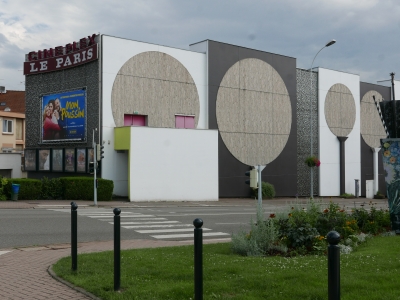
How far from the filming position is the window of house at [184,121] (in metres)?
34.5

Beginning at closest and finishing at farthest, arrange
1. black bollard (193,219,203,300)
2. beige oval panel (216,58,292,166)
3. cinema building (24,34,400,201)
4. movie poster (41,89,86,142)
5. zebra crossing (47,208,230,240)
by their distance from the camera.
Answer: black bollard (193,219,203,300)
zebra crossing (47,208,230,240)
cinema building (24,34,400,201)
movie poster (41,89,86,142)
beige oval panel (216,58,292,166)

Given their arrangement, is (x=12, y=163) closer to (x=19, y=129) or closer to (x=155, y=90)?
(x=155, y=90)

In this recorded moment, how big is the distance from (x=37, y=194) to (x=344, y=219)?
21.6 metres

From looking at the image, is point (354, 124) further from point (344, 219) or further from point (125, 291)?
point (125, 291)

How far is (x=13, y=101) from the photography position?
69188mm

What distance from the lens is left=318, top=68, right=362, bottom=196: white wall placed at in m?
44.1

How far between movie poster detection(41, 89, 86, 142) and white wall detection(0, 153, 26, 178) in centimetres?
576

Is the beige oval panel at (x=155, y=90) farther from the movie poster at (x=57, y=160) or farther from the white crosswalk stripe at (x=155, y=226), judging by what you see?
the white crosswalk stripe at (x=155, y=226)

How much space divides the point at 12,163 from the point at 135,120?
12.2m

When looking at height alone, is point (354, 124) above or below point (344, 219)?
above

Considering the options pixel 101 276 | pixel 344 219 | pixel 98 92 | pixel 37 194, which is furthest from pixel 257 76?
pixel 101 276

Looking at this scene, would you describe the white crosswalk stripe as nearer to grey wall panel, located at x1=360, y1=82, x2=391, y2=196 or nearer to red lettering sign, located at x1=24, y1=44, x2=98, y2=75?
red lettering sign, located at x1=24, y1=44, x2=98, y2=75

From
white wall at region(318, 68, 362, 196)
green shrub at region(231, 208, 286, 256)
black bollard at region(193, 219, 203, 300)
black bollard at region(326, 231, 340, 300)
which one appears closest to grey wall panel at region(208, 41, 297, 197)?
white wall at region(318, 68, 362, 196)

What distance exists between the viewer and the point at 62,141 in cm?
3375
